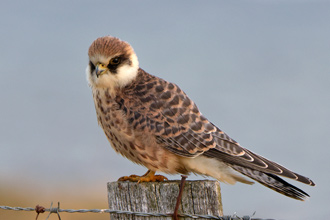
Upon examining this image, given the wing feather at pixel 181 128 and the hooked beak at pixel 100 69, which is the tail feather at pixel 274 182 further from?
the hooked beak at pixel 100 69

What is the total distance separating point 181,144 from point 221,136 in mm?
408

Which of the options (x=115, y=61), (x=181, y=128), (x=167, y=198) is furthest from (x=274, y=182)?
(x=115, y=61)

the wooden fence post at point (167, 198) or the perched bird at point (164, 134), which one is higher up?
the perched bird at point (164, 134)

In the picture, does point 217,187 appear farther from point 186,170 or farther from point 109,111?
point 109,111

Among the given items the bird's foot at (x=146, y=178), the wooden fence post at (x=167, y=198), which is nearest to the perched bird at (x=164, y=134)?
the bird's foot at (x=146, y=178)

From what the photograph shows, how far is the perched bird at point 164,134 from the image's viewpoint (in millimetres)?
4133

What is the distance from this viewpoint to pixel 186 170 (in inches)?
169

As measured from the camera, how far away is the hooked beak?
4.41m

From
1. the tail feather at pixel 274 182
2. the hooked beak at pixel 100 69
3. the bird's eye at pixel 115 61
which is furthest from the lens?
the bird's eye at pixel 115 61

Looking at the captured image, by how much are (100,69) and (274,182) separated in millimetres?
1917

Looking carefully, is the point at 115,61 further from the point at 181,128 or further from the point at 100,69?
the point at 181,128

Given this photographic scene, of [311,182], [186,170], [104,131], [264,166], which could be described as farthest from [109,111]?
[311,182]

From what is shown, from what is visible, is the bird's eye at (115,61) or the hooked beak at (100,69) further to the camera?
the bird's eye at (115,61)

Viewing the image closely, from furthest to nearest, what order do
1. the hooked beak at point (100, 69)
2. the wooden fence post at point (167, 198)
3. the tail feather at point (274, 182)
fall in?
the hooked beak at point (100, 69), the tail feather at point (274, 182), the wooden fence post at point (167, 198)
